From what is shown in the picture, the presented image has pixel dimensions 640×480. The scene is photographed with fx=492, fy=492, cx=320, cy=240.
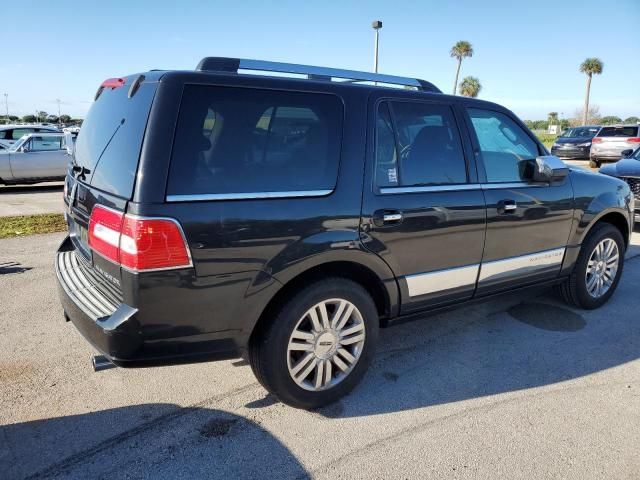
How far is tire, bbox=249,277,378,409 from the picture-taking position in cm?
271

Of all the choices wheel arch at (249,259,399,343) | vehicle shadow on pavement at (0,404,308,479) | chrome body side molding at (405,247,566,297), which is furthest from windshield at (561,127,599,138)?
vehicle shadow on pavement at (0,404,308,479)

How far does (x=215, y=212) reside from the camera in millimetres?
2379

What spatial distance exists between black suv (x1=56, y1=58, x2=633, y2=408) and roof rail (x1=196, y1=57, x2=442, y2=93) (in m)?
0.01

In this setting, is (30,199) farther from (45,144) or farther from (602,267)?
(602,267)

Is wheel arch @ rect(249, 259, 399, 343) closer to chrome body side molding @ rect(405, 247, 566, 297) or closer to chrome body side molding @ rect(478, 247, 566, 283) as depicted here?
chrome body side molding @ rect(405, 247, 566, 297)

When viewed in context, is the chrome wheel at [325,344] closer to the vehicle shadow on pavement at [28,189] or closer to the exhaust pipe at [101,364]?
the exhaust pipe at [101,364]

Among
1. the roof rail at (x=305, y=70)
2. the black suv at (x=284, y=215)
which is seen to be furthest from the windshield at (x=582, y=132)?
the roof rail at (x=305, y=70)

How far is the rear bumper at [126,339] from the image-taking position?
7.71 ft

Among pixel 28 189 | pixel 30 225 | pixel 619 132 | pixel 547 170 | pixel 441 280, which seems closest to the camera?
pixel 441 280

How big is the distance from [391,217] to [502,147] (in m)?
1.40

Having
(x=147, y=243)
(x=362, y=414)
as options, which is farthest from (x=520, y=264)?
(x=147, y=243)

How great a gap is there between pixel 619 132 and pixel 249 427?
2004 centimetres

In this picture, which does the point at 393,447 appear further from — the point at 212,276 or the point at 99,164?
the point at 99,164

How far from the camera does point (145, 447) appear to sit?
2.57m
